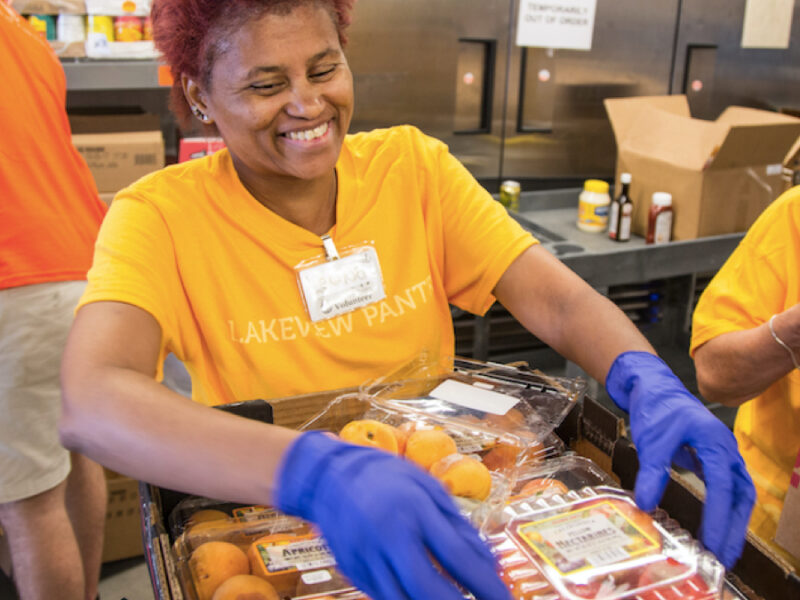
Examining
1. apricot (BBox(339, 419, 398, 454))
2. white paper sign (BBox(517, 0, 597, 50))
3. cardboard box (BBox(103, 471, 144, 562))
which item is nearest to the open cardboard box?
apricot (BBox(339, 419, 398, 454))

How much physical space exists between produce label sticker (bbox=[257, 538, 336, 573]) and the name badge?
0.48 meters

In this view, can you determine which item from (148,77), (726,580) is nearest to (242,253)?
(726,580)

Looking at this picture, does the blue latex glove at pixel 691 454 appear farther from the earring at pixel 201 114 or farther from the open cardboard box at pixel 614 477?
the earring at pixel 201 114

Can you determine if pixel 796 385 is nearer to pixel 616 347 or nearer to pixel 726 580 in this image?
pixel 616 347

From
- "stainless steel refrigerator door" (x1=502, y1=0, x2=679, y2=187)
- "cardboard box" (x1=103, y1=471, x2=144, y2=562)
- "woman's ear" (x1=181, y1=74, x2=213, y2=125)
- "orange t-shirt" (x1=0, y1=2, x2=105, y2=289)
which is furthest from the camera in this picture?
"stainless steel refrigerator door" (x1=502, y1=0, x2=679, y2=187)

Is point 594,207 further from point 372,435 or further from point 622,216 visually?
point 372,435

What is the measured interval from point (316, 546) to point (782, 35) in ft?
11.9

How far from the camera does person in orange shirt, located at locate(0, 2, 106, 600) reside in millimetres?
1828

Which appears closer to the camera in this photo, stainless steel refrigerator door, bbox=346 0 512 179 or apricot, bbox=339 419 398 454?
apricot, bbox=339 419 398 454

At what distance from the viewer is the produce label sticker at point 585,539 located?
2.60 feet

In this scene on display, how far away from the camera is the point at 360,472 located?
71 cm

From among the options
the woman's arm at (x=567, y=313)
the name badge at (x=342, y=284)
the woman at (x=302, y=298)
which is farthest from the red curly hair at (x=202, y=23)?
the woman's arm at (x=567, y=313)

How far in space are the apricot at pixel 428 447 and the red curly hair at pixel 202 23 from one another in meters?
0.63

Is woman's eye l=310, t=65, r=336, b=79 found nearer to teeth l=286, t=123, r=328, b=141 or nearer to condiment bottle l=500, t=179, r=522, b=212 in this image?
teeth l=286, t=123, r=328, b=141
